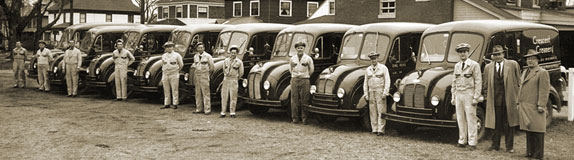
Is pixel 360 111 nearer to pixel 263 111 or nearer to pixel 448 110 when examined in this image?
pixel 448 110

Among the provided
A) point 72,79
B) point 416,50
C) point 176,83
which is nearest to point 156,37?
point 72,79

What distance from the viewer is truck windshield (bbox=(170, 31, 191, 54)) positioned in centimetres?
1755

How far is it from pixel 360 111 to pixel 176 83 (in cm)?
550

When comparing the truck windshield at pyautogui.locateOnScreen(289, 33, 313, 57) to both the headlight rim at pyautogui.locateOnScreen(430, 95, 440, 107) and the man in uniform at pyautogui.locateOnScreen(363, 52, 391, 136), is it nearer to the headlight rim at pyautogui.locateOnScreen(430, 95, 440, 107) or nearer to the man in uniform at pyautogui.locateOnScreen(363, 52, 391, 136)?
the man in uniform at pyautogui.locateOnScreen(363, 52, 391, 136)

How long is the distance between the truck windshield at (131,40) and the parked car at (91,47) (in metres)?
0.51

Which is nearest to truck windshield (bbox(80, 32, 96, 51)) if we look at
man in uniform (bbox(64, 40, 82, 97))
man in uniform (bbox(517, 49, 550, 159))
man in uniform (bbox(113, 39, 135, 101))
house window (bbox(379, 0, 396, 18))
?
man in uniform (bbox(64, 40, 82, 97))

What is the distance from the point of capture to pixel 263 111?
14812 mm

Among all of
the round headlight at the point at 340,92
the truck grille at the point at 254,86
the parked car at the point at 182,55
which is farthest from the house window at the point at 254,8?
the round headlight at the point at 340,92

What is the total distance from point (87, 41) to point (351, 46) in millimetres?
10134

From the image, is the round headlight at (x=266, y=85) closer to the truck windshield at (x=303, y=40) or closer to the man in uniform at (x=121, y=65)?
the truck windshield at (x=303, y=40)

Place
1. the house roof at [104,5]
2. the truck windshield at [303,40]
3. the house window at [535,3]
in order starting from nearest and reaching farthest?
the truck windshield at [303,40]
the house window at [535,3]
the house roof at [104,5]

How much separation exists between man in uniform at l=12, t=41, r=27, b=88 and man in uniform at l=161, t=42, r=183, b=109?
849cm

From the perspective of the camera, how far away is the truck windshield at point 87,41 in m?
19.8

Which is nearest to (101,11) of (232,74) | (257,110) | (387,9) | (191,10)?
(191,10)
